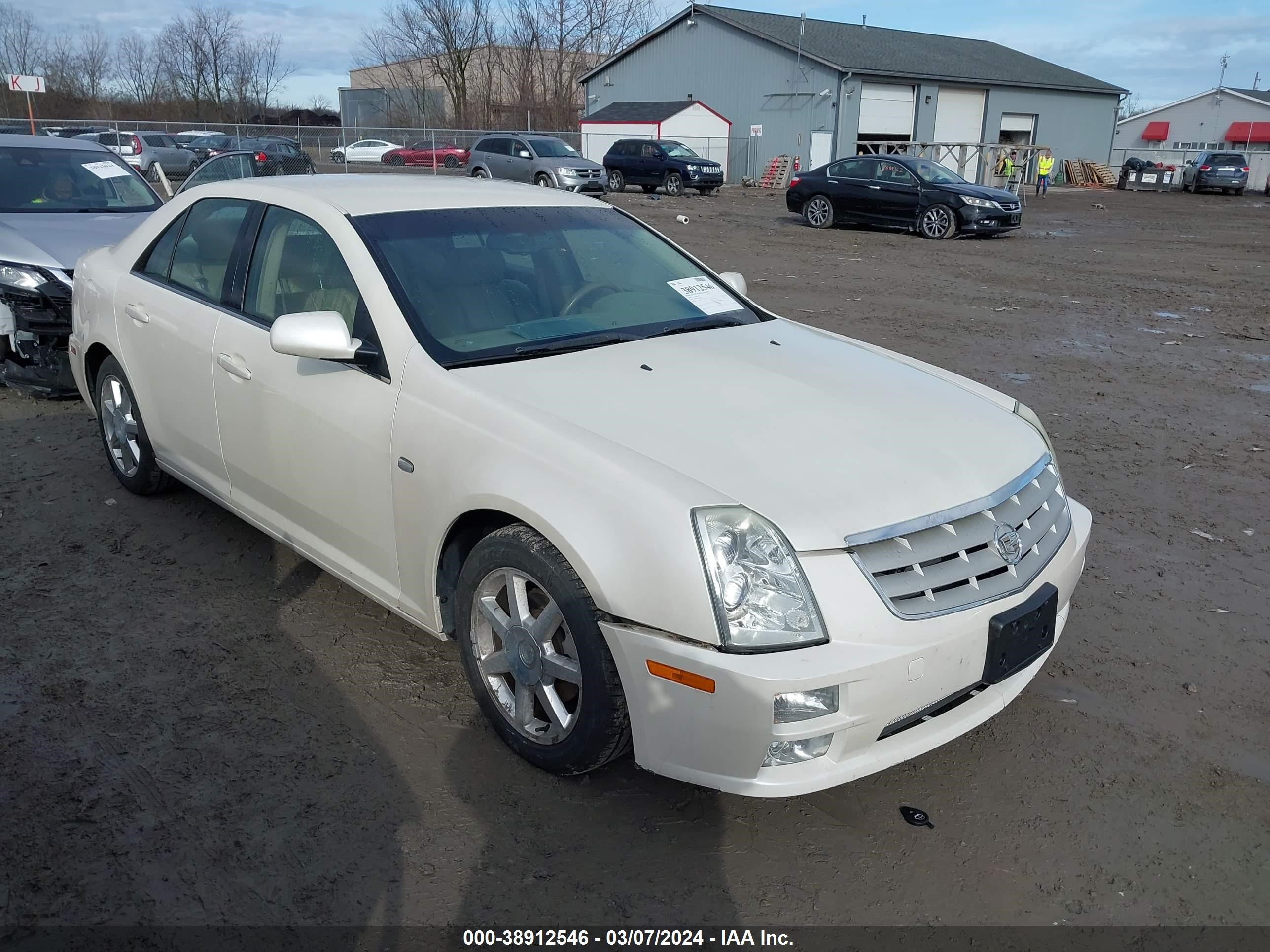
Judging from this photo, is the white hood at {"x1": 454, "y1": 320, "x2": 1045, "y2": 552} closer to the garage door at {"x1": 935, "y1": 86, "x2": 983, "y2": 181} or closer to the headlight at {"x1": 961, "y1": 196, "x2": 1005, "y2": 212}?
the headlight at {"x1": 961, "y1": 196, "x2": 1005, "y2": 212}

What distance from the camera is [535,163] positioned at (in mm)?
26359

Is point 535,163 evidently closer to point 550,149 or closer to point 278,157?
point 550,149

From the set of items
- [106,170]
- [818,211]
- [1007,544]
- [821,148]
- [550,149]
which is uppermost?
[821,148]

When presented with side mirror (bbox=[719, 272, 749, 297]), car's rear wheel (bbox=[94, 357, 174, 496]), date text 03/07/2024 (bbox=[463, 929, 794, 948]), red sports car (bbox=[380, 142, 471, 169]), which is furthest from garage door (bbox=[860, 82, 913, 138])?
date text 03/07/2024 (bbox=[463, 929, 794, 948])

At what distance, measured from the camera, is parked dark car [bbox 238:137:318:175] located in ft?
61.9

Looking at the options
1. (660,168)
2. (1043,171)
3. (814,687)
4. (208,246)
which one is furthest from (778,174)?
(814,687)

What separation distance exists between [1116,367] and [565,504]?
24.4 feet

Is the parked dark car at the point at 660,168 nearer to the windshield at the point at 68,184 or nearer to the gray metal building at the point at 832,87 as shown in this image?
the gray metal building at the point at 832,87

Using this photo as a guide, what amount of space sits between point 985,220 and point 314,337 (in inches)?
713

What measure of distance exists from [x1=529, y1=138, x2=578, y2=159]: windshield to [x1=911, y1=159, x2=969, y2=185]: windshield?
34.1ft

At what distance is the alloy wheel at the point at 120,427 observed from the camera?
4961mm

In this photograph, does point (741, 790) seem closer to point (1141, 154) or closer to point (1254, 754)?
point (1254, 754)

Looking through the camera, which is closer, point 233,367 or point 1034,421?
point 1034,421

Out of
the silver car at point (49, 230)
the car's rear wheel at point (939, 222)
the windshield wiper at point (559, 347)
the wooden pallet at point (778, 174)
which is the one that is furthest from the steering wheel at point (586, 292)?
the wooden pallet at point (778, 174)
